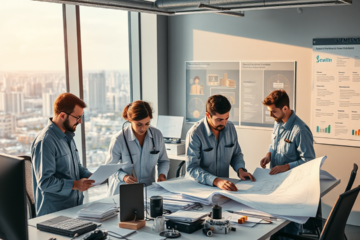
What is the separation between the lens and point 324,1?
3.34 m

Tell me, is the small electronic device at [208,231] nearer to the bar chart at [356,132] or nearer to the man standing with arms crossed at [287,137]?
the man standing with arms crossed at [287,137]

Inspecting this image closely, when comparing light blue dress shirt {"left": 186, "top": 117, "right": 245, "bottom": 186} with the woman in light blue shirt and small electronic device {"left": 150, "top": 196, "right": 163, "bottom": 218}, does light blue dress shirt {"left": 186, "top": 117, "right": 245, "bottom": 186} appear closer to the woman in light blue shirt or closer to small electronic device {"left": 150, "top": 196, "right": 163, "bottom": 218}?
the woman in light blue shirt

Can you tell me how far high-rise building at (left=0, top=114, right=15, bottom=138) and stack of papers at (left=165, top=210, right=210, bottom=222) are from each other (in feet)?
8.88

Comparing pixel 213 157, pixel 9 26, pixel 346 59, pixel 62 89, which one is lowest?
pixel 213 157

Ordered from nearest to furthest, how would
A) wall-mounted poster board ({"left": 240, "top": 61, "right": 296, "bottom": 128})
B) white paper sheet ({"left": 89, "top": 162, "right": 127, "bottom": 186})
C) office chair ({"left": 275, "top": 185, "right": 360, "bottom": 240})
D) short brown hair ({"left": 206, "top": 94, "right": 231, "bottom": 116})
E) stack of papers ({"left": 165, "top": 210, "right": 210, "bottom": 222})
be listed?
office chair ({"left": 275, "top": 185, "right": 360, "bottom": 240}), stack of papers ({"left": 165, "top": 210, "right": 210, "bottom": 222}), white paper sheet ({"left": 89, "top": 162, "right": 127, "bottom": 186}), short brown hair ({"left": 206, "top": 94, "right": 231, "bottom": 116}), wall-mounted poster board ({"left": 240, "top": 61, "right": 296, "bottom": 128})

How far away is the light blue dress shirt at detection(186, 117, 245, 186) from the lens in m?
3.29

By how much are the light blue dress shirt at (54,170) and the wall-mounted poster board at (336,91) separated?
3.11 metres

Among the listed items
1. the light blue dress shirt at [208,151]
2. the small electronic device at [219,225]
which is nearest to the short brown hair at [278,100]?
the light blue dress shirt at [208,151]

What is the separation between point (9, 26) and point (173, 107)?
264 cm

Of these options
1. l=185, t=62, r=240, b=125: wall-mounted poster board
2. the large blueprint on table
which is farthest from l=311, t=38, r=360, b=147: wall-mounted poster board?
the large blueprint on table

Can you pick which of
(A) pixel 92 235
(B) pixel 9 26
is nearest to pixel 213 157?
(A) pixel 92 235

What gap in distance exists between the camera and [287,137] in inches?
144

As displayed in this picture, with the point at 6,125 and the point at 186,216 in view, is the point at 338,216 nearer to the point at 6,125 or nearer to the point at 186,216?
the point at 186,216

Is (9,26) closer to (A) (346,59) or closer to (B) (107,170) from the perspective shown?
(B) (107,170)
